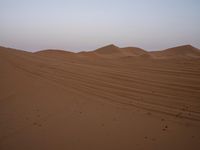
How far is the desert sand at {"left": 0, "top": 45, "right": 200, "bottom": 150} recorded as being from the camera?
9.79 ft

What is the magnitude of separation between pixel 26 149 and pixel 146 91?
3.24 meters

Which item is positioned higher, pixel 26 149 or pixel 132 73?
pixel 132 73

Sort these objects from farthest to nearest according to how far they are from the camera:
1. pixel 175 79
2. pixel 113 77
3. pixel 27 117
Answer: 1. pixel 113 77
2. pixel 175 79
3. pixel 27 117

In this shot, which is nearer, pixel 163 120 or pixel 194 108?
pixel 163 120

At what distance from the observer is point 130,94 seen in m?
5.09

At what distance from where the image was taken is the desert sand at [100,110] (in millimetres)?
2984

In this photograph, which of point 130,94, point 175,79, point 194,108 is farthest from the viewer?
point 175,79

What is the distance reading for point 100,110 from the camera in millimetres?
4113

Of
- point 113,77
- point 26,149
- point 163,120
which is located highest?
point 113,77

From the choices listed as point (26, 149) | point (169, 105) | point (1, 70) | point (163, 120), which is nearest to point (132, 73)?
point (169, 105)

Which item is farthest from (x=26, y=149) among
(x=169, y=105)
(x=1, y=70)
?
(x=1, y=70)

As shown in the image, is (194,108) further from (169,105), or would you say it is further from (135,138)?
(135,138)

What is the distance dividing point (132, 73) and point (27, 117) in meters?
4.19

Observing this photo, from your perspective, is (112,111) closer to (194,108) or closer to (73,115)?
(73,115)
